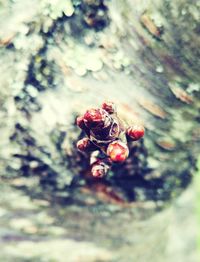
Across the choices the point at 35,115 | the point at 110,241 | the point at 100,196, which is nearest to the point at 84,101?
the point at 35,115

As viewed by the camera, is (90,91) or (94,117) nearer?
(94,117)

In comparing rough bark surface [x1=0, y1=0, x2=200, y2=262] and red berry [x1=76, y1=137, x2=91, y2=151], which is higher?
rough bark surface [x1=0, y1=0, x2=200, y2=262]

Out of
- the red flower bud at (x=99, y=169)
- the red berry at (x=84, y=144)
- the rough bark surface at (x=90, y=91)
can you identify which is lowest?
the red flower bud at (x=99, y=169)

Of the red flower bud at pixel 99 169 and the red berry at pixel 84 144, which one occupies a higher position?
the red berry at pixel 84 144

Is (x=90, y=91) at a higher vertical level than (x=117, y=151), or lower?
higher
